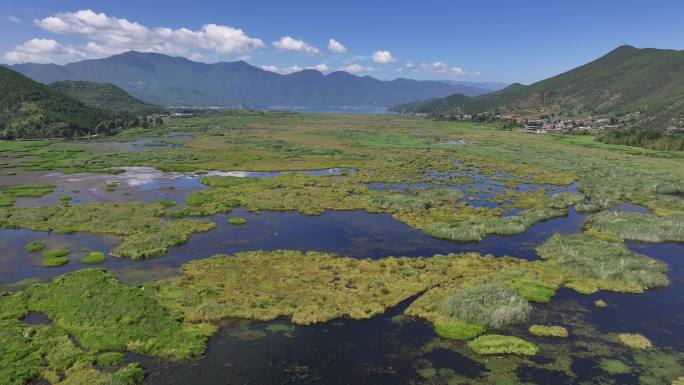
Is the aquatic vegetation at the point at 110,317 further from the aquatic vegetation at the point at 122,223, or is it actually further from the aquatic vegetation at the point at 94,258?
the aquatic vegetation at the point at 122,223

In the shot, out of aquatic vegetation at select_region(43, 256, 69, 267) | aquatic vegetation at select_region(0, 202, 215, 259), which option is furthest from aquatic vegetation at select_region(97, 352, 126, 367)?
aquatic vegetation at select_region(43, 256, 69, 267)

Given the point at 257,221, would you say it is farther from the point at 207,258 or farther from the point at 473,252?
the point at 473,252

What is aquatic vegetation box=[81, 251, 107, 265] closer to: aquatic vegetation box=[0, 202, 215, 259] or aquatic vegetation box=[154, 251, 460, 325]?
aquatic vegetation box=[0, 202, 215, 259]

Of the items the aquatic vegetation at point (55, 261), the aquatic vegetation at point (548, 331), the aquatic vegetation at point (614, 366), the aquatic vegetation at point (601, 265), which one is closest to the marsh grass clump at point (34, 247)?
the aquatic vegetation at point (55, 261)

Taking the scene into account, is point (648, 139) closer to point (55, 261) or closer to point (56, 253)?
point (56, 253)

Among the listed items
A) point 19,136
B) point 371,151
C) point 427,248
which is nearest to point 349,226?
point 427,248

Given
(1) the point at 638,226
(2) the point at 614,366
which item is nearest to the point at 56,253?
(2) the point at 614,366
